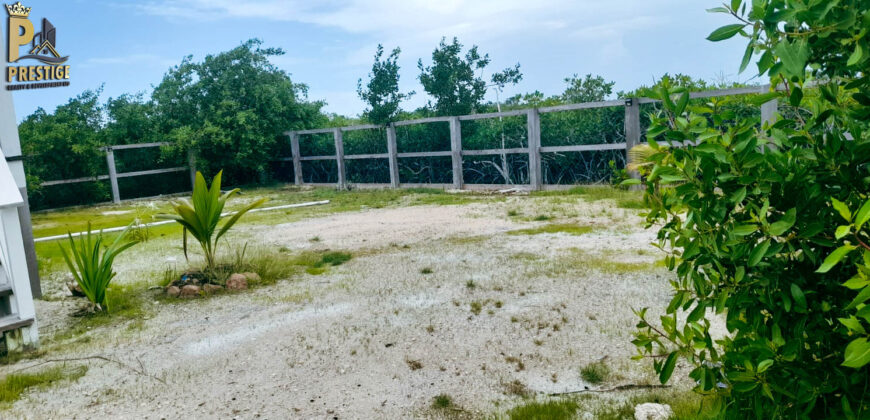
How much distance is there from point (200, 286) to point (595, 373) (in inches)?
133

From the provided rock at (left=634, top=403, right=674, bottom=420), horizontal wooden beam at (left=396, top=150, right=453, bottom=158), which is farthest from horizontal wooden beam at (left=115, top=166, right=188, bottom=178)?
rock at (left=634, top=403, right=674, bottom=420)

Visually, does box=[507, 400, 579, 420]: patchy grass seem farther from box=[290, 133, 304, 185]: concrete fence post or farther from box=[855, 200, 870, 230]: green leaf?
box=[290, 133, 304, 185]: concrete fence post

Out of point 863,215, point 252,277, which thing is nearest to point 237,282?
point 252,277

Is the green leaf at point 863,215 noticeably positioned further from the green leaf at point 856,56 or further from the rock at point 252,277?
the rock at point 252,277

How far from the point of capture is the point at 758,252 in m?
1.38

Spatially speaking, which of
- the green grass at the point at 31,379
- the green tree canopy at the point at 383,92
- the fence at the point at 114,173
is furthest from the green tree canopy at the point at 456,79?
the green grass at the point at 31,379

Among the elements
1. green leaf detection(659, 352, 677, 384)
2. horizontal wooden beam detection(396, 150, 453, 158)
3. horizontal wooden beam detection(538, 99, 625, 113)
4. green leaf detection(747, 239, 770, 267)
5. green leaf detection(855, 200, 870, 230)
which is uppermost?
horizontal wooden beam detection(538, 99, 625, 113)

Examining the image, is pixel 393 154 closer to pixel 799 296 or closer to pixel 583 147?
pixel 583 147

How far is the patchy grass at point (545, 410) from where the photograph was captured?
252 centimetres

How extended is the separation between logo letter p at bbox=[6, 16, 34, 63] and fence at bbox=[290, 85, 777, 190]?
6.56 metres

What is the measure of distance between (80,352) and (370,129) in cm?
1078

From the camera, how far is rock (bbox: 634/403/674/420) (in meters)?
2.40

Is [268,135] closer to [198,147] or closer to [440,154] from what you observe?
[198,147]

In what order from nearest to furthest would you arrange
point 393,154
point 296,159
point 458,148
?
point 458,148
point 393,154
point 296,159
